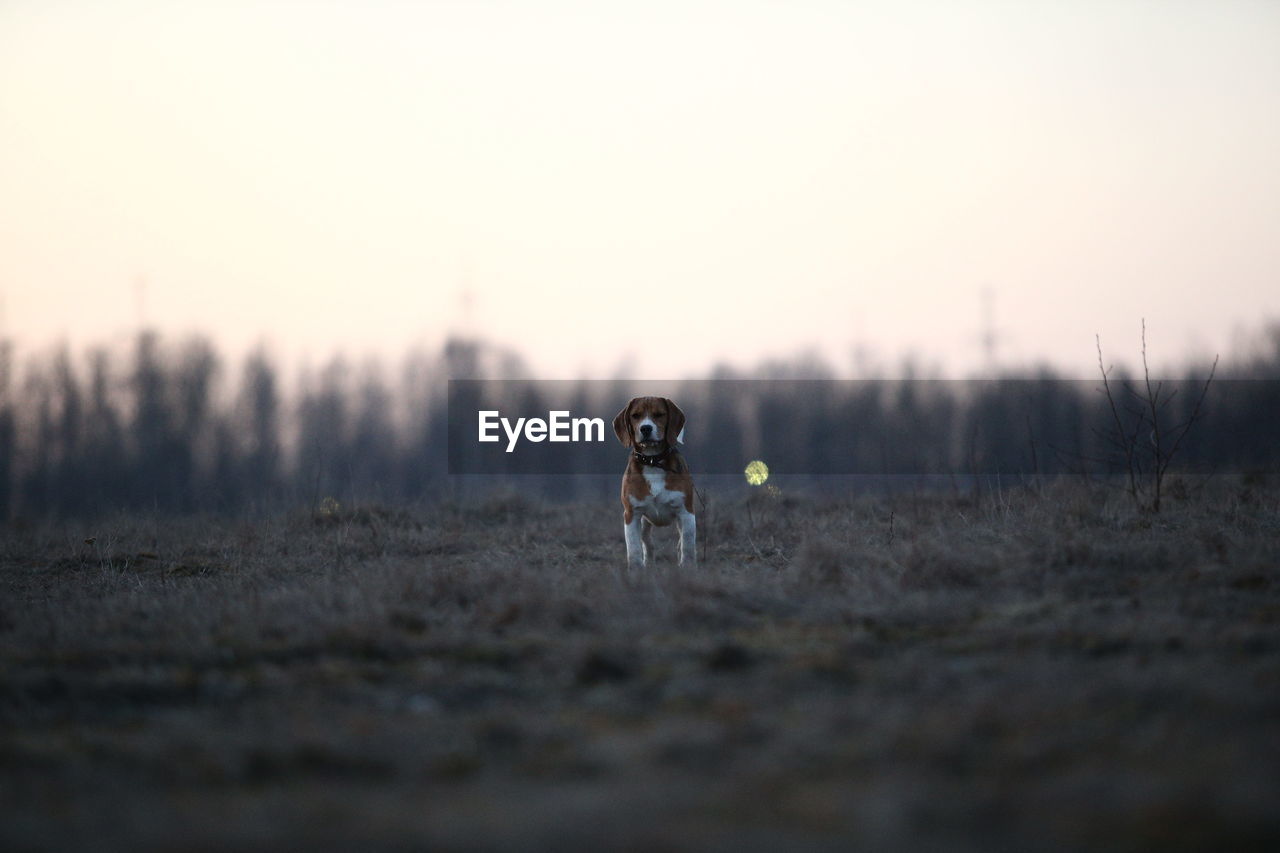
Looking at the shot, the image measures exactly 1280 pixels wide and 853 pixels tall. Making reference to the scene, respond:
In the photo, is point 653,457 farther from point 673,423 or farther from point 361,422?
point 361,422

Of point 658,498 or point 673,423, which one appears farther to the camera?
point 673,423

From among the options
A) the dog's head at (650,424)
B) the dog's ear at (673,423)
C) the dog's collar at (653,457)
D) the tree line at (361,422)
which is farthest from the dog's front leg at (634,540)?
the tree line at (361,422)

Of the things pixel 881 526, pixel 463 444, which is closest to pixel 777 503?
pixel 881 526

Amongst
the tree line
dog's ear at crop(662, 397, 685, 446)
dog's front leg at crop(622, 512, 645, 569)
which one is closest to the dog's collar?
dog's ear at crop(662, 397, 685, 446)

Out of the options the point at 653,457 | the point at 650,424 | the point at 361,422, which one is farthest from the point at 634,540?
the point at 361,422

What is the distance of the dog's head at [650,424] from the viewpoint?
9.98 metres

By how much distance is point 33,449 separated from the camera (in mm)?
49281

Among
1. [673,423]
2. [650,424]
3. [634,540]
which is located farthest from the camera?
[673,423]

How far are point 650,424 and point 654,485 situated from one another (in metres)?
0.57

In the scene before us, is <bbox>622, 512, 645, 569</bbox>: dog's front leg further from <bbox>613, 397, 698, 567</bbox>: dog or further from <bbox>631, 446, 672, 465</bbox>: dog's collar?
<bbox>631, 446, 672, 465</bbox>: dog's collar

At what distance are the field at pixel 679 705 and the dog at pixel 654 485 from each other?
135cm

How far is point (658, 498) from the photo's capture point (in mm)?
9867

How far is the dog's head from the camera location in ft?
32.8

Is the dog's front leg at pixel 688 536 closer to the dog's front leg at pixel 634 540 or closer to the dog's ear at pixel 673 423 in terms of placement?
the dog's front leg at pixel 634 540
